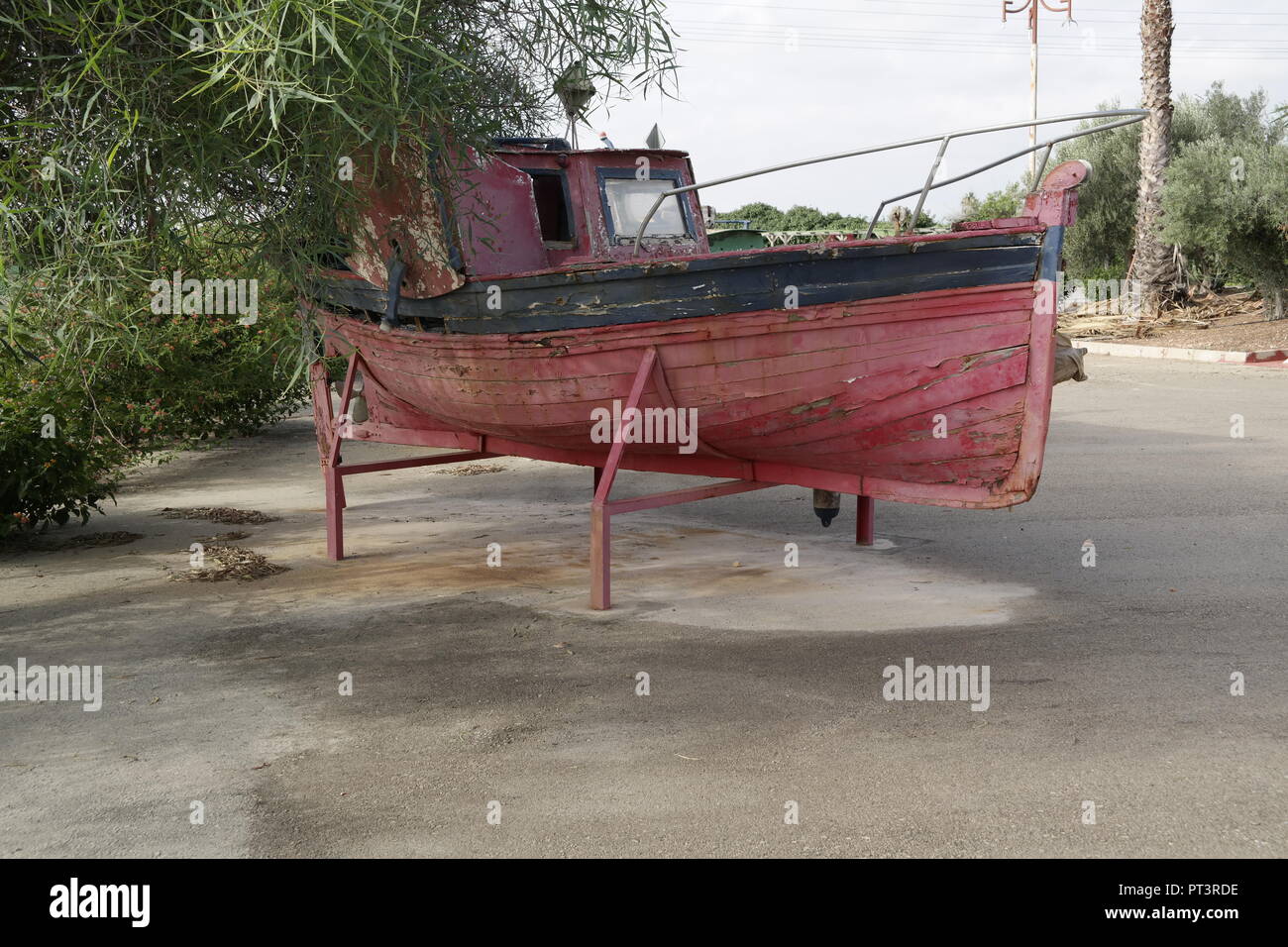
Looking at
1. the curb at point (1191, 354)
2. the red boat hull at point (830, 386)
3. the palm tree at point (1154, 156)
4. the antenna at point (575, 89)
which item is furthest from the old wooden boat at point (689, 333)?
the palm tree at point (1154, 156)

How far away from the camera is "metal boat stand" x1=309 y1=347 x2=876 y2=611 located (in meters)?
6.73

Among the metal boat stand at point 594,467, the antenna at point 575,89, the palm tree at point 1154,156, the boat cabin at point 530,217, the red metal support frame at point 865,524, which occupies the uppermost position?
the palm tree at point 1154,156

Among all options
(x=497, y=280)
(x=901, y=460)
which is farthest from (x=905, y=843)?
(x=497, y=280)

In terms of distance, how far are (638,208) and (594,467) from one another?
184 centimetres

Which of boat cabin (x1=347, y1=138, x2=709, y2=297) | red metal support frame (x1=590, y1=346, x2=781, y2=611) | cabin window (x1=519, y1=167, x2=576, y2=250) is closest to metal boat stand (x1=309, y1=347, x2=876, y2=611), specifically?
red metal support frame (x1=590, y1=346, x2=781, y2=611)

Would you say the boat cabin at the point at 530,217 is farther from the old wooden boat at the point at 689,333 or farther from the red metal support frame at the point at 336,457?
Result: the red metal support frame at the point at 336,457

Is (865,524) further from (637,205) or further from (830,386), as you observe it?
(637,205)

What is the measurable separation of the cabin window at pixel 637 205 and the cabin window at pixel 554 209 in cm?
27

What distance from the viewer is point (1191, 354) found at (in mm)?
21062

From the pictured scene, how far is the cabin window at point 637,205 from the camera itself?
834cm

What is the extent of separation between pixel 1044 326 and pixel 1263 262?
20960mm

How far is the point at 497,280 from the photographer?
700 cm

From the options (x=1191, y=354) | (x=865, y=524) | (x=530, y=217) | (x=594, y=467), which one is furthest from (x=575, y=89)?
(x=1191, y=354)

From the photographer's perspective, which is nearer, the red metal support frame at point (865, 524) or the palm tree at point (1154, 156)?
the red metal support frame at point (865, 524)
